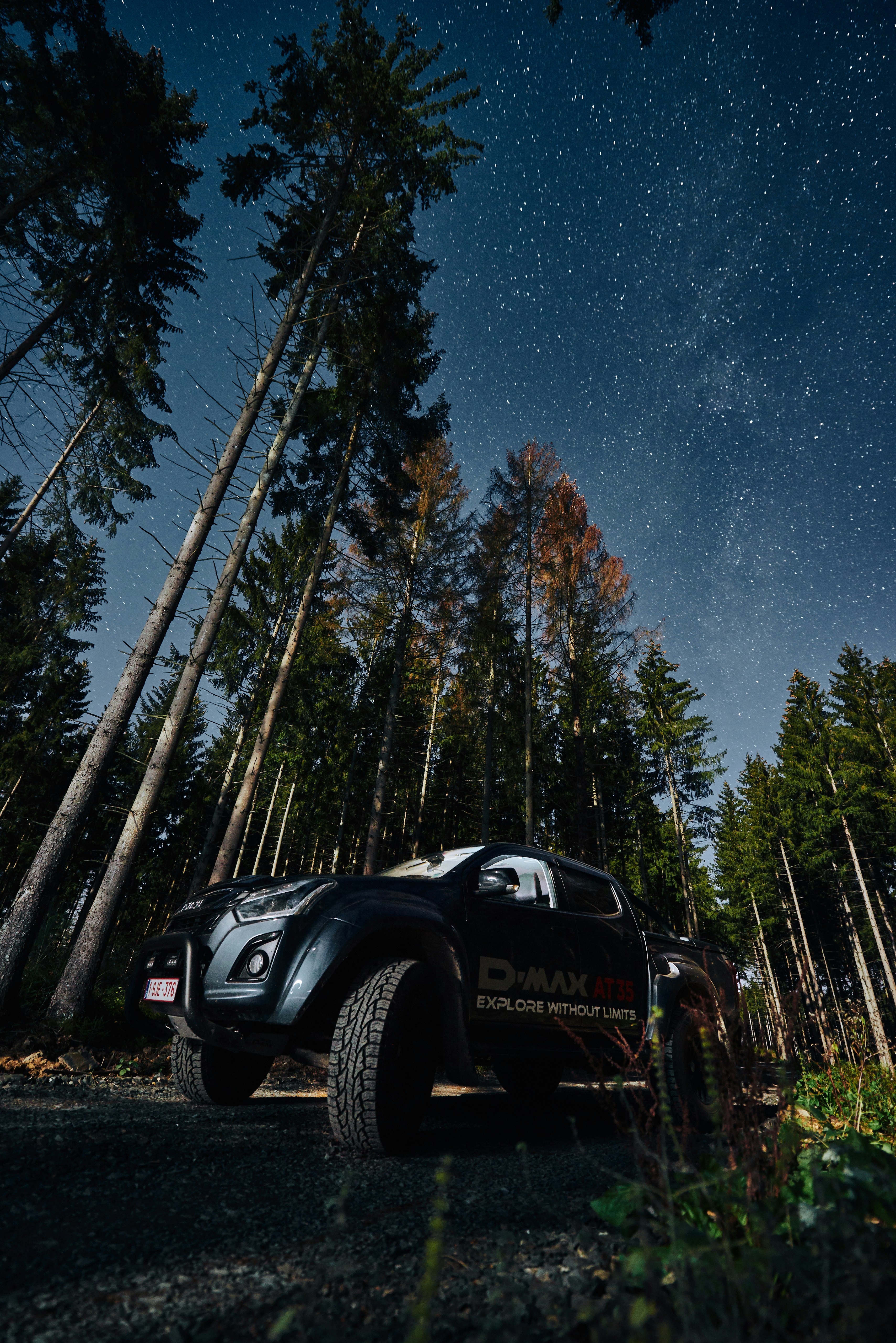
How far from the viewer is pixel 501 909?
12.1 feet

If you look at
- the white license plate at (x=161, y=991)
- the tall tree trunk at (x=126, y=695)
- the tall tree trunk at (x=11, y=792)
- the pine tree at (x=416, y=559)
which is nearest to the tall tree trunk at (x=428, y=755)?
the pine tree at (x=416, y=559)

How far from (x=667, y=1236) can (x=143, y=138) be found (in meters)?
16.0

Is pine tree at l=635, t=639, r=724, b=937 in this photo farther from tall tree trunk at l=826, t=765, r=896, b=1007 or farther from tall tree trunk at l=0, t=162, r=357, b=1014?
tall tree trunk at l=0, t=162, r=357, b=1014

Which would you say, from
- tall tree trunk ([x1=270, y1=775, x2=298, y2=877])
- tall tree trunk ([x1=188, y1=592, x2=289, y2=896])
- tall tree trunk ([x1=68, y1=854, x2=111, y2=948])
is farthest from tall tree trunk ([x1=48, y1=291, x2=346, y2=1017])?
tall tree trunk ([x1=270, y1=775, x2=298, y2=877])

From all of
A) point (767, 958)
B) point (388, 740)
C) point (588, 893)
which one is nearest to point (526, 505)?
point (388, 740)

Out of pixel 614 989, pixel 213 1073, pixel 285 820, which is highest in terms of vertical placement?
pixel 285 820

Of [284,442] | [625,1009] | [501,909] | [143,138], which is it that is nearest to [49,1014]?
[501,909]

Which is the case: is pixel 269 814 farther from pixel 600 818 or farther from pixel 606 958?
pixel 606 958

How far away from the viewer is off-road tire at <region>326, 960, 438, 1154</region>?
104 inches

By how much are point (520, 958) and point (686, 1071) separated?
1.91m

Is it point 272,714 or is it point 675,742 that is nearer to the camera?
point 272,714

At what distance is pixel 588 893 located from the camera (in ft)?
14.9

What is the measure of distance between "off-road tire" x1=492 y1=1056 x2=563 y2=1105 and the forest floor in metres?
1.65

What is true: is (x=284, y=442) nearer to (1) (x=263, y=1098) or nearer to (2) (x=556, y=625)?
(1) (x=263, y=1098)
